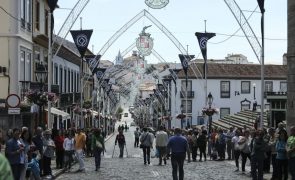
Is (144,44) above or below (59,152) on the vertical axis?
above

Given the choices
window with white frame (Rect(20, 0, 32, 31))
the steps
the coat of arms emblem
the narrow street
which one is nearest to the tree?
the narrow street

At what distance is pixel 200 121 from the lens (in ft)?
261

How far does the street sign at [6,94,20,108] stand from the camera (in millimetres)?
18359

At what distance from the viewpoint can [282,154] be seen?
654 inches

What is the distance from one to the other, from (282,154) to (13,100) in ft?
27.1

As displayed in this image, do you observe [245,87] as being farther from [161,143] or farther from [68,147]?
[68,147]

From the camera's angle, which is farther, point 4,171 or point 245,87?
point 245,87

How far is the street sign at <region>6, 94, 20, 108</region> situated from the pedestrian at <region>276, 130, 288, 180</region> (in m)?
7.96

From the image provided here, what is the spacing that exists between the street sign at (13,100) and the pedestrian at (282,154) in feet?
26.1

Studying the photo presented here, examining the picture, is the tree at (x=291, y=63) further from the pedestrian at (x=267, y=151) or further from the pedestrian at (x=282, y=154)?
the pedestrian at (x=282, y=154)

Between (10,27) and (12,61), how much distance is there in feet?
5.66

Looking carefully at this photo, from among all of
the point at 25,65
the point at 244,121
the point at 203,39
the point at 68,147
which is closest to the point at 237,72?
the point at 244,121

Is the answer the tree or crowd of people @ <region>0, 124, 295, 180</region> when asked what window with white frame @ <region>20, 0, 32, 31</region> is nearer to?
crowd of people @ <region>0, 124, 295, 180</region>

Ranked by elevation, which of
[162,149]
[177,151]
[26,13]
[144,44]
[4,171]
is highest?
[26,13]
